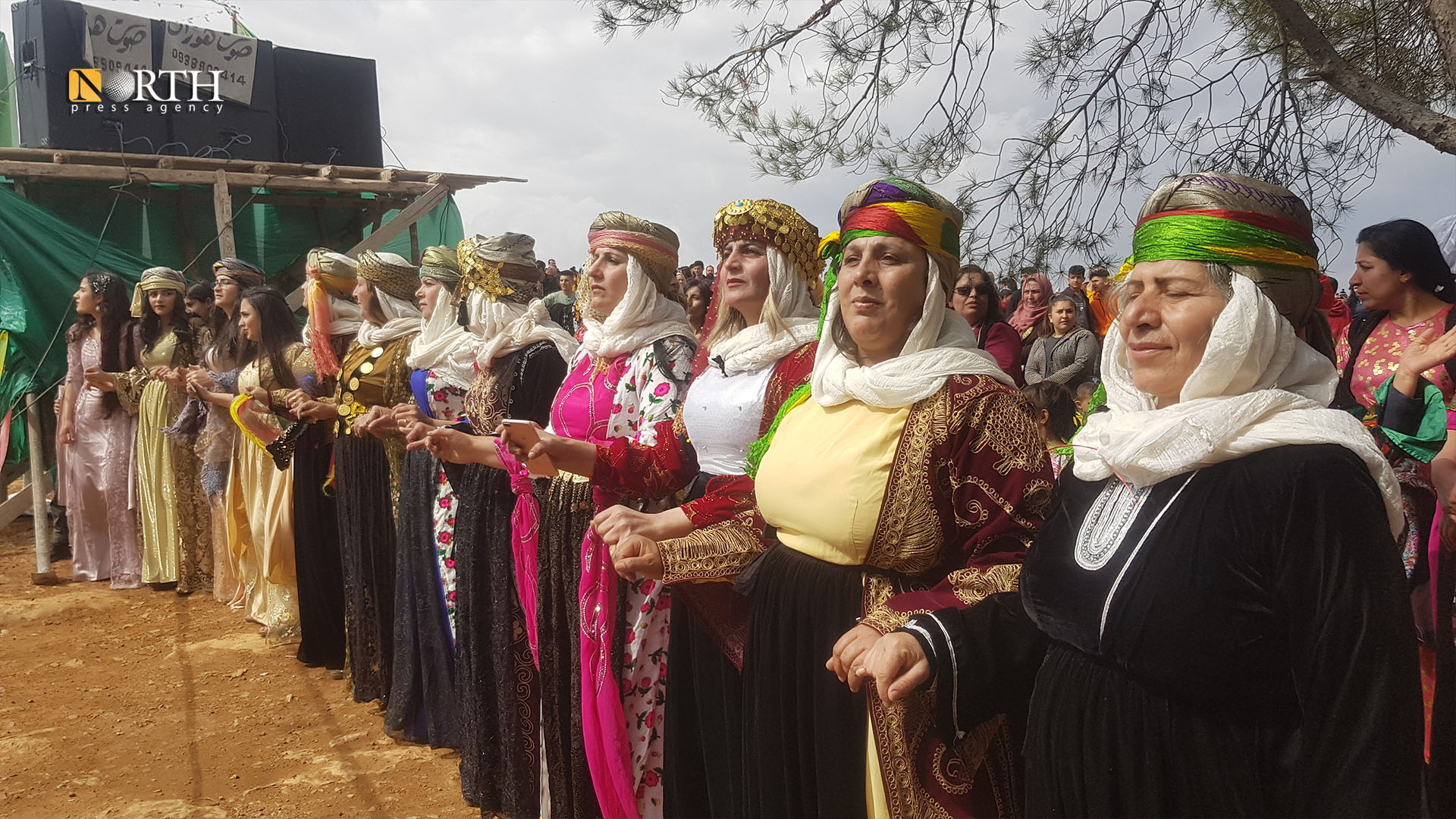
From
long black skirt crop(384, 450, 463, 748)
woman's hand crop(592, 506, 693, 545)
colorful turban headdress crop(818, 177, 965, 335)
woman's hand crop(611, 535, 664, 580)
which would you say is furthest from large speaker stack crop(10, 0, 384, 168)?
colorful turban headdress crop(818, 177, 965, 335)

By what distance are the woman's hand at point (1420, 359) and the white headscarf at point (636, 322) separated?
2.07m

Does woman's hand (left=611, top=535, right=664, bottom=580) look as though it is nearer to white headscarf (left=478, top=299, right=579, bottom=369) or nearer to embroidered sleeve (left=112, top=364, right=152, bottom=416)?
white headscarf (left=478, top=299, right=579, bottom=369)

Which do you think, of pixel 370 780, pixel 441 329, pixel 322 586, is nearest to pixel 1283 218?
pixel 441 329

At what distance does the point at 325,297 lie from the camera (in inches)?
202

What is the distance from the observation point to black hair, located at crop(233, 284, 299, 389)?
5.53 metres

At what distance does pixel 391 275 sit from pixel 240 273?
2.38 meters

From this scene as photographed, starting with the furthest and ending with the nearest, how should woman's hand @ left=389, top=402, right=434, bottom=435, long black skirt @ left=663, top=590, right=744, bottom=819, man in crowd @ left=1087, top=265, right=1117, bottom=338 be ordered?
1. woman's hand @ left=389, top=402, right=434, bottom=435
2. long black skirt @ left=663, top=590, right=744, bottom=819
3. man in crowd @ left=1087, top=265, right=1117, bottom=338

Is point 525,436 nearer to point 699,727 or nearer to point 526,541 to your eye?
point 526,541

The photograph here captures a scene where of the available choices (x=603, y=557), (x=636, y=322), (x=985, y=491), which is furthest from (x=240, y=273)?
(x=985, y=491)

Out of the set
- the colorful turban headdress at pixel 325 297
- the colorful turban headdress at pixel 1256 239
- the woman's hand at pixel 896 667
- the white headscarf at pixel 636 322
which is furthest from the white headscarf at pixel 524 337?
the colorful turban headdress at pixel 1256 239

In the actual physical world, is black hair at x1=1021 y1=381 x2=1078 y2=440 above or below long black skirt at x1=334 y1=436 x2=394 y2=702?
above

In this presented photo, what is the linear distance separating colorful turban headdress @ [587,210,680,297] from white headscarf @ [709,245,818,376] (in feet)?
1.37

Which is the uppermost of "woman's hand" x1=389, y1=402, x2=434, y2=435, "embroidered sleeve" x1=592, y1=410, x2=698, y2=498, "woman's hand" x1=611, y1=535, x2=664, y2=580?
"woman's hand" x1=389, y1=402, x2=434, y2=435

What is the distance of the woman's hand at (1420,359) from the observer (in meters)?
2.50
